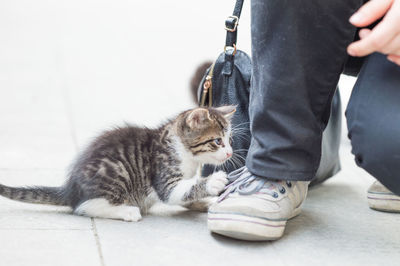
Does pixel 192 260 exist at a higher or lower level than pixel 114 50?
higher

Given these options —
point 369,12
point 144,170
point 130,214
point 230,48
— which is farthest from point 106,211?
point 369,12

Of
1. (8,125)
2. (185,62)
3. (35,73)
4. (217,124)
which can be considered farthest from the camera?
(185,62)

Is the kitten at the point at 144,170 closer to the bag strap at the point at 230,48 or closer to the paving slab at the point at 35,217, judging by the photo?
the paving slab at the point at 35,217

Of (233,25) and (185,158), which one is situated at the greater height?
(233,25)

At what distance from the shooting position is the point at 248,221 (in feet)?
5.92

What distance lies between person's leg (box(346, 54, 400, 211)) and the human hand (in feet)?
0.70

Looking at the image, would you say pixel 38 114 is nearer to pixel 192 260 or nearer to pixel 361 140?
pixel 192 260

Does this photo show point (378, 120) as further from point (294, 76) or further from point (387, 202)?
point (387, 202)

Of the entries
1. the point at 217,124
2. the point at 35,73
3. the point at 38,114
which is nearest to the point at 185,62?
the point at 35,73

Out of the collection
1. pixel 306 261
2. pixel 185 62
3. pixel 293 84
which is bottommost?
pixel 185 62

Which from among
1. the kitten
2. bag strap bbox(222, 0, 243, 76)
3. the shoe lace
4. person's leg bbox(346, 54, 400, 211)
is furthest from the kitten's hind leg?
person's leg bbox(346, 54, 400, 211)

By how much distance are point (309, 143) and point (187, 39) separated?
490 centimetres

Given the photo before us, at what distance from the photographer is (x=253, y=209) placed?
1.82m

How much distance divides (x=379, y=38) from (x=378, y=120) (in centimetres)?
34
